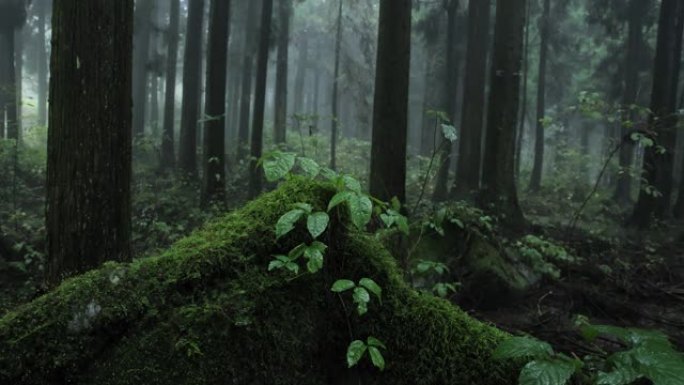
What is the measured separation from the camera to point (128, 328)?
8.10ft

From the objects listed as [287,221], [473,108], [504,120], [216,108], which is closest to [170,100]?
[216,108]

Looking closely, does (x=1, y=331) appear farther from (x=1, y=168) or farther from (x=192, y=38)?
(x=192, y=38)

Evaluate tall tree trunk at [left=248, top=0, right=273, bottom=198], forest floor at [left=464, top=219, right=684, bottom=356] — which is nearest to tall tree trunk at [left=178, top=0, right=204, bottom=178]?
tall tree trunk at [left=248, top=0, right=273, bottom=198]

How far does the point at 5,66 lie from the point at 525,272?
75.2 feet

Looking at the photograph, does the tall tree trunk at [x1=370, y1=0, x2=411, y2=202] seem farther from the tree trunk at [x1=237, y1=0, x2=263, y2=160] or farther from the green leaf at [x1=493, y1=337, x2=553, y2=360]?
the tree trunk at [x1=237, y1=0, x2=263, y2=160]

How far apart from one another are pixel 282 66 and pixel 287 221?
72.7 ft

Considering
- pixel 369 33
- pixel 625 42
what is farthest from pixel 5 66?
pixel 625 42

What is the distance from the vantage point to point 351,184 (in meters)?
2.92

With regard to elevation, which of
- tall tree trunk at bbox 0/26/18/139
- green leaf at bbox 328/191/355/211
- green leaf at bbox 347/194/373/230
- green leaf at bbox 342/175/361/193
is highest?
tall tree trunk at bbox 0/26/18/139

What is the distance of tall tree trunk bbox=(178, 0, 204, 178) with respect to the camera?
60.6 feet

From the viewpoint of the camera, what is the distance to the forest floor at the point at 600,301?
6312 mm

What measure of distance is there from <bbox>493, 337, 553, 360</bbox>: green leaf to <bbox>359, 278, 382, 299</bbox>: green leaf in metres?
0.62

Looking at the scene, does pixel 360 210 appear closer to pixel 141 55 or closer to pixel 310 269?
pixel 310 269

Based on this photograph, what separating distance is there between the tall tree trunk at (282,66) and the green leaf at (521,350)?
22.5m
